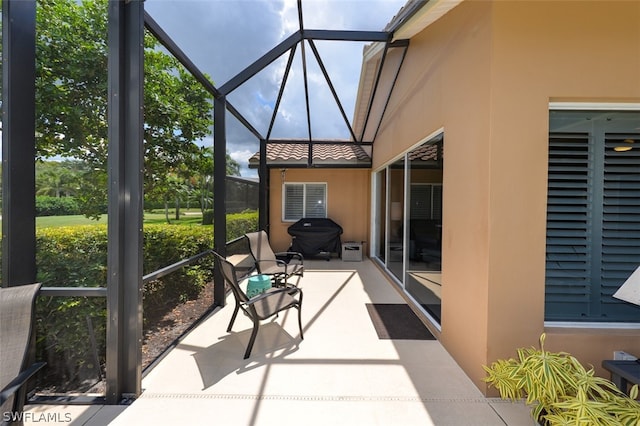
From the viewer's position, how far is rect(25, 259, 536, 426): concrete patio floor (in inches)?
75.9

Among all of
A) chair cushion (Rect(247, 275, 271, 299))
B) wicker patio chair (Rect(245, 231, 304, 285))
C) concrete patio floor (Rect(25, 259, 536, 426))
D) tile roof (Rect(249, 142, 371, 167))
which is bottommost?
concrete patio floor (Rect(25, 259, 536, 426))

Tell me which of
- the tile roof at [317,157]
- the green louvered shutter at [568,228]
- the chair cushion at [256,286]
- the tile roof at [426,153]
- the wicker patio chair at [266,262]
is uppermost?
the tile roof at [317,157]

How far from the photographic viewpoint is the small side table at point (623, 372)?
1.69 m

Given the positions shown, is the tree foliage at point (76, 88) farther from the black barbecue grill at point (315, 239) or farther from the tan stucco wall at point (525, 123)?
the black barbecue grill at point (315, 239)

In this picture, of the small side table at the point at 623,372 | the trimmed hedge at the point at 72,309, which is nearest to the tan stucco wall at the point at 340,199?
the trimmed hedge at the point at 72,309

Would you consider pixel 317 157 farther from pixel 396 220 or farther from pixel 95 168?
pixel 95 168

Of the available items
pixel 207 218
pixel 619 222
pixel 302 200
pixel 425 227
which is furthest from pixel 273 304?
pixel 302 200

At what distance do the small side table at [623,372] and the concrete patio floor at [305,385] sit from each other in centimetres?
66

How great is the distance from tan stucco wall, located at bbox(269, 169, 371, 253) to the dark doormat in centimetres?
410

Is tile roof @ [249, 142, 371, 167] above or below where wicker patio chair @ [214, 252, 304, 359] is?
above

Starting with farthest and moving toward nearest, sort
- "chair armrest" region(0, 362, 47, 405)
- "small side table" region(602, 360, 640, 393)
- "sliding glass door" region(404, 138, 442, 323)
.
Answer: "sliding glass door" region(404, 138, 442, 323) → "small side table" region(602, 360, 640, 393) → "chair armrest" region(0, 362, 47, 405)

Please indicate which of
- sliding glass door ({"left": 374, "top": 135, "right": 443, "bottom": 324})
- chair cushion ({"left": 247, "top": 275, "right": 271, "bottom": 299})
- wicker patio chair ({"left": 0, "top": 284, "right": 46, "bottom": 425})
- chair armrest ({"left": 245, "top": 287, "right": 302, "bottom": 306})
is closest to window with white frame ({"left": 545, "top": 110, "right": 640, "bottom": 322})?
sliding glass door ({"left": 374, "top": 135, "right": 443, "bottom": 324})

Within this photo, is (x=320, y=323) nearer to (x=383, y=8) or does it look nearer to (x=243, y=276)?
(x=243, y=276)

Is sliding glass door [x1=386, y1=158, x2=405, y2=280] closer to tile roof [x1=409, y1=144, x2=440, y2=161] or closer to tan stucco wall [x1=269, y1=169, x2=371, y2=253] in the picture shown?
tile roof [x1=409, y1=144, x2=440, y2=161]
